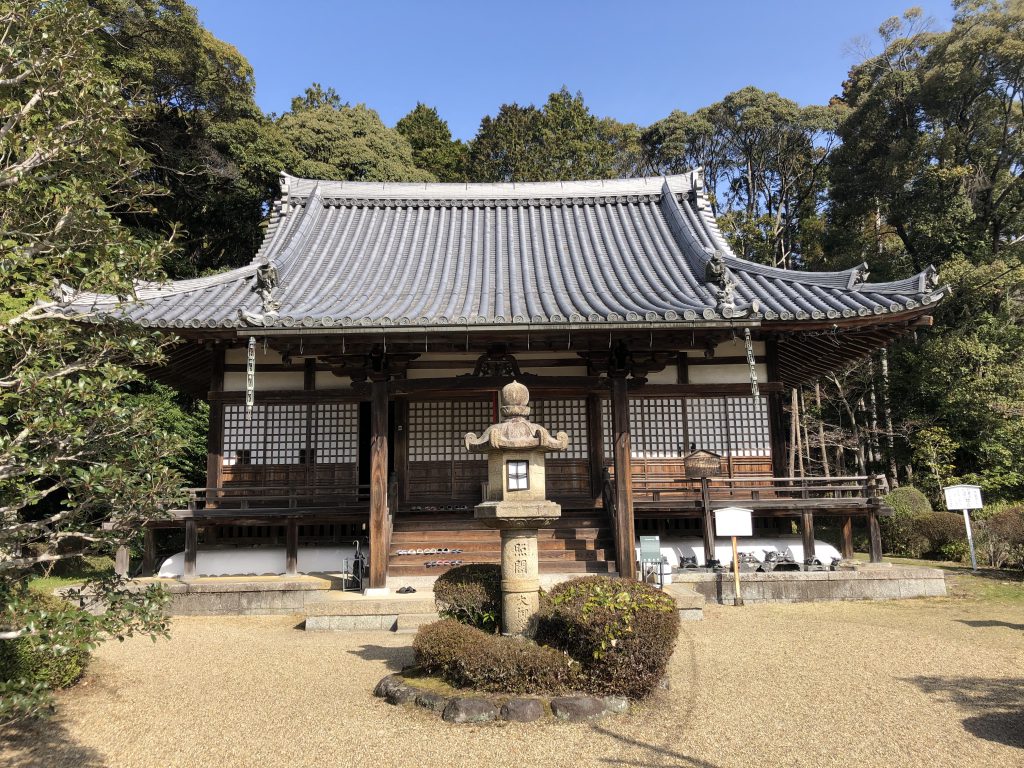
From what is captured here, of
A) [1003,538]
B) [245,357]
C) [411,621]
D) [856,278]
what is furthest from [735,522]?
[245,357]

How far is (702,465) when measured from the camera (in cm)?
1257

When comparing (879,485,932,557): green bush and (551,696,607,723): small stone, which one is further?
(879,485,932,557): green bush

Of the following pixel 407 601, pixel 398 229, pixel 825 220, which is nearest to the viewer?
pixel 407 601

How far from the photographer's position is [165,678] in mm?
7449

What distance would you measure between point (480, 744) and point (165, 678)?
4.07 meters

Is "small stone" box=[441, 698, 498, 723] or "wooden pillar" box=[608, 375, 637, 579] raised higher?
"wooden pillar" box=[608, 375, 637, 579]

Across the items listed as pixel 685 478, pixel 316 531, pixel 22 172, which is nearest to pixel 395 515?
pixel 316 531

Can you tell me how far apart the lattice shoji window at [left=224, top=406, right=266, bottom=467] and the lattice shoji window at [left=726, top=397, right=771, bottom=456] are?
927 centimetres

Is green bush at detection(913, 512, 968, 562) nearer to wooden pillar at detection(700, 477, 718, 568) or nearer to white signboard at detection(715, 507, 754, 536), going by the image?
wooden pillar at detection(700, 477, 718, 568)

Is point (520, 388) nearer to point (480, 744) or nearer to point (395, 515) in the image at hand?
point (480, 744)

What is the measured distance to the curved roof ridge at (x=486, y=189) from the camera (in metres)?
17.9

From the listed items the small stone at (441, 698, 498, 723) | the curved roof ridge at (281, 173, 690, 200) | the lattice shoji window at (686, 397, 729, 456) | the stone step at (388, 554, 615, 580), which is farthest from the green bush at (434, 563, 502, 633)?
the curved roof ridge at (281, 173, 690, 200)

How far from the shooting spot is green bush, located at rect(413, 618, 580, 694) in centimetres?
613

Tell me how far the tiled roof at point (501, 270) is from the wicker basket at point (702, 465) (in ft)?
9.03
